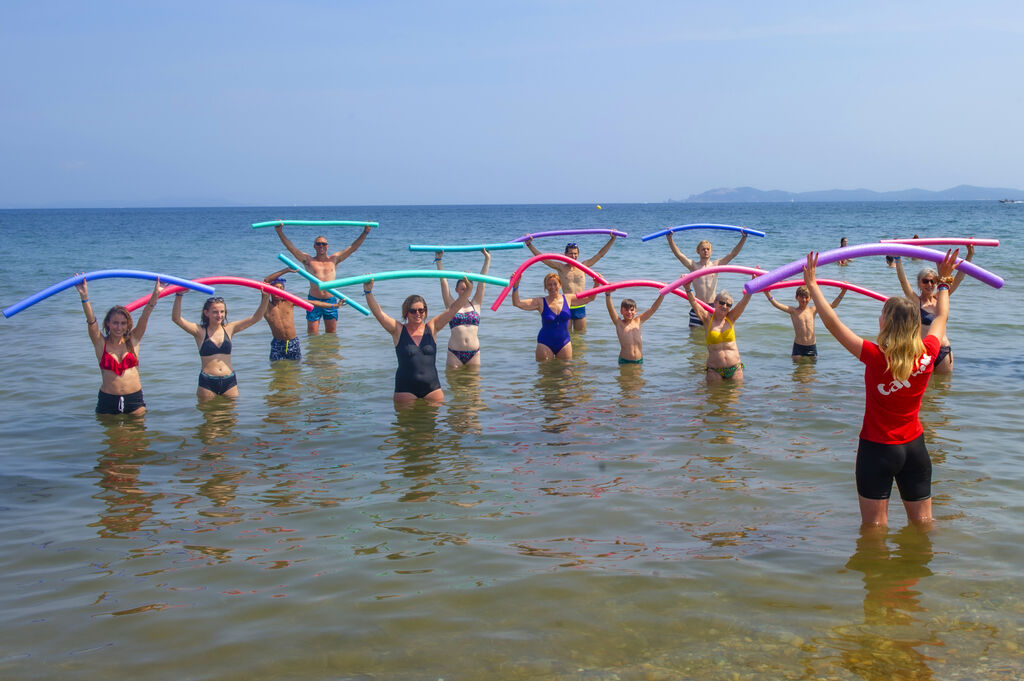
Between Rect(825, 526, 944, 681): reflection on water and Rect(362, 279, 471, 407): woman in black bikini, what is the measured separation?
5.70m

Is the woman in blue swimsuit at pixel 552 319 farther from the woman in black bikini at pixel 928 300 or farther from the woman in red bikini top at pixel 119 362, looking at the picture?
the woman in red bikini top at pixel 119 362

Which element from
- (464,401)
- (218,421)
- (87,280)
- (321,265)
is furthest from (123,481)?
(321,265)

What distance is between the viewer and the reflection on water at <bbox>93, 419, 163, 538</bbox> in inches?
278

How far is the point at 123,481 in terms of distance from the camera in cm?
813

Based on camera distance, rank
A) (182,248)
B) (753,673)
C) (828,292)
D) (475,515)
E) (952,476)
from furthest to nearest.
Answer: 1. (182,248)
2. (828,292)
3. (952,476)
4. (475,515)
5. (753,673)

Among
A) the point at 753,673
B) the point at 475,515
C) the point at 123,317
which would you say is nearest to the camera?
the point at 753,673

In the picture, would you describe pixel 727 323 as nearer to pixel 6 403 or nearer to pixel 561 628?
pixel 561 628

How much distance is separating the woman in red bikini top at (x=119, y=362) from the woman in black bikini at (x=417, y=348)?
3009mm

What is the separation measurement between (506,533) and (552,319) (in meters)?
7.32

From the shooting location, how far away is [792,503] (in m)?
7.20

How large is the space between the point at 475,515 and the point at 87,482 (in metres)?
3.91

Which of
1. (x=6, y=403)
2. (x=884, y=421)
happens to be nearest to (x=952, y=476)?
(x=884, y=421)

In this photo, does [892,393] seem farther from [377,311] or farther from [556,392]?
[556,392]

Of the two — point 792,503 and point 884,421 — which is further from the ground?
point 884,421
